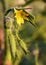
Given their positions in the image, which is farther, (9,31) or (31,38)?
(31,38)

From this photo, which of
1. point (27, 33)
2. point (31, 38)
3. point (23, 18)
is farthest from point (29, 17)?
point (27, 33)

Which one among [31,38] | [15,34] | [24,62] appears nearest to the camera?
[15,34]

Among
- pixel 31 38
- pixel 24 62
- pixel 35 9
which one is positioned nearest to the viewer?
pixel 31 38

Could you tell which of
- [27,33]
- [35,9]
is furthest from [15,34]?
[35,9]

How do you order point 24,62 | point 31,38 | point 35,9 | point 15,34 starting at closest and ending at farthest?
point 15,34 → point 31,38 → point 24,62 → point 35,9

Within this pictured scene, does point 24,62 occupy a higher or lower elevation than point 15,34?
lower

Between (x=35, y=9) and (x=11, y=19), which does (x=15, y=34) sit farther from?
(x=35, y=9)

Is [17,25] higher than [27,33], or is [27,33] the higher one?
[17,25]

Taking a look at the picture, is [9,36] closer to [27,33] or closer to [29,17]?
[29,17]

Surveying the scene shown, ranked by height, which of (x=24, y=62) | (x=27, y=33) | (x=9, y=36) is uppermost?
(x=9, y=36)
